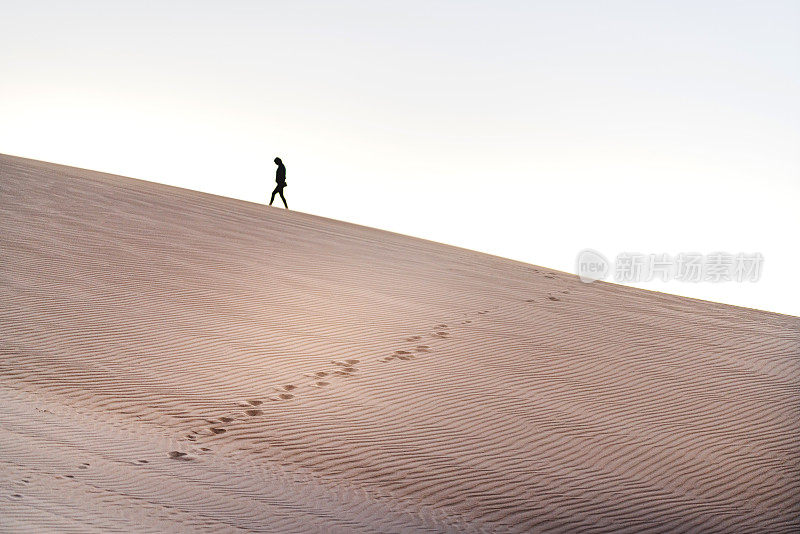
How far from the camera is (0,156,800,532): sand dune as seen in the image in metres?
6.05

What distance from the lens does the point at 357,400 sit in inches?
334

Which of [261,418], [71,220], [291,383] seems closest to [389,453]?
[261,418]

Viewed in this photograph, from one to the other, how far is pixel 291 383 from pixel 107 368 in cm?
200

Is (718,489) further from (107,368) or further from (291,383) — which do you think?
(107,368)

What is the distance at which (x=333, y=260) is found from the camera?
52.7 feet

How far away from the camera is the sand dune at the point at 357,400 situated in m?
6.05

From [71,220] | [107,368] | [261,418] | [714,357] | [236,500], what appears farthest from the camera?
[71,220]

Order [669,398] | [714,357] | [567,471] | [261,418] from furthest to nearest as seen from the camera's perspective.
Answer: [714,357], [669,398], [261,418], [567,471]
